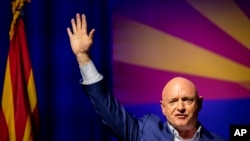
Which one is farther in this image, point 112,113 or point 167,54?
point 167,54

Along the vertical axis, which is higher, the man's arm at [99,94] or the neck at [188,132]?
the man's arm at [99,94]

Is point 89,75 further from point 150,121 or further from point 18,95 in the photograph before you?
point 18,95

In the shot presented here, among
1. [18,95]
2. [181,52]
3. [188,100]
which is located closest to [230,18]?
[181,52]

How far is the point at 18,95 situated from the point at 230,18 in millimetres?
1185

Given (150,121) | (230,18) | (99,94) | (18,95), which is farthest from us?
(230,18)

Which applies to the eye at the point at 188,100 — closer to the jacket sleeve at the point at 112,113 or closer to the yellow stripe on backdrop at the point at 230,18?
the jacket sleeve at the point at 112,113

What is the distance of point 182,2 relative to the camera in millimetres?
2359

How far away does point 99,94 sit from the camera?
1.56m

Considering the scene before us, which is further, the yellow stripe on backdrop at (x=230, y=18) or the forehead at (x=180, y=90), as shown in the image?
the yellow stripe on backdrop at (x=230, y=18)

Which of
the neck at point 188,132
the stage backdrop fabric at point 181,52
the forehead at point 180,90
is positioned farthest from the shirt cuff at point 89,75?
the stage backdrop fabric at point 181,52

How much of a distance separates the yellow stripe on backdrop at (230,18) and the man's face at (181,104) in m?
0.82

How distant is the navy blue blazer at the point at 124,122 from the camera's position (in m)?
1.57

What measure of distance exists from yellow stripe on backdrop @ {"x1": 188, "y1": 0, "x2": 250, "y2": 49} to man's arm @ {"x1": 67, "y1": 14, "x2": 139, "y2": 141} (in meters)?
0.91

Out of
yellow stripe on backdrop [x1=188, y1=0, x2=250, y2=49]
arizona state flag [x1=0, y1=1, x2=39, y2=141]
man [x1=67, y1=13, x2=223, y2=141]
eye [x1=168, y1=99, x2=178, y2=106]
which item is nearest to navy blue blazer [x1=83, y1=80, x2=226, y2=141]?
man [x1=67, y1=13, x2=223, y2=141]
